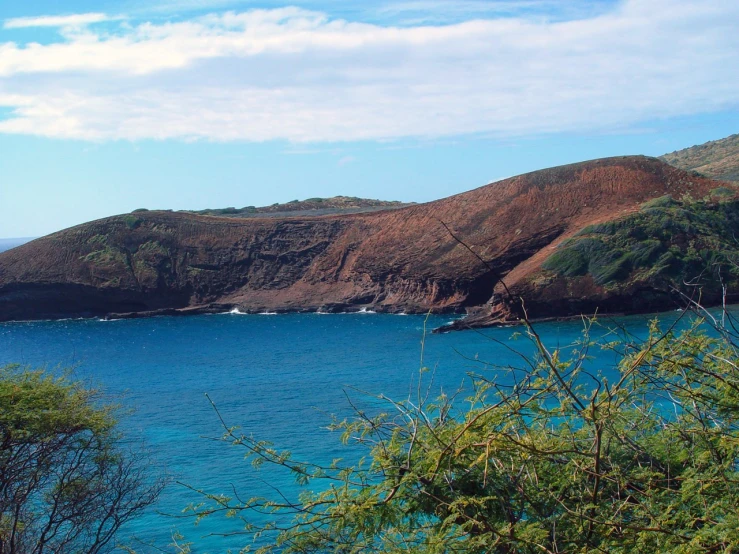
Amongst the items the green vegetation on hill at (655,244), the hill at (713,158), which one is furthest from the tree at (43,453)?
the hill at (713,158)

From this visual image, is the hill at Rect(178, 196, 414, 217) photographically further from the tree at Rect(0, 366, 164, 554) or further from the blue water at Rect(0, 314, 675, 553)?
the tree at Rect(0, 366, 164, 554)

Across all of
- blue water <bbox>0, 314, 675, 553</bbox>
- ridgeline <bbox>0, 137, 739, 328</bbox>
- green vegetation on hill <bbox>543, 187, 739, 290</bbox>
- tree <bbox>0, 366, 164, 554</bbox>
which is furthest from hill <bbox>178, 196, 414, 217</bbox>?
tree <bbox>0, 366, 164, 554</bbox>

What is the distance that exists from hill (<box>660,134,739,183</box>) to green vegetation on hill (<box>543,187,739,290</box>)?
17627 mm

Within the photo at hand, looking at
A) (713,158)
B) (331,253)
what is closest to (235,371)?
(331,253)

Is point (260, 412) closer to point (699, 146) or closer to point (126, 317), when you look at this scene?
point (126, 317)

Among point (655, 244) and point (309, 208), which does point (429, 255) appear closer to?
point (655, 244)

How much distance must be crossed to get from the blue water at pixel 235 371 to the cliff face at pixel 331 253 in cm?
432

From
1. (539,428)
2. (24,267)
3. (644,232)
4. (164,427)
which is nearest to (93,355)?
(164,427)

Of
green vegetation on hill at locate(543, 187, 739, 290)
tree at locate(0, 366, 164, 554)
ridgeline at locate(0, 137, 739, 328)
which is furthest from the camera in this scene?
ridgeline at locate(0, 137, 739, 328)

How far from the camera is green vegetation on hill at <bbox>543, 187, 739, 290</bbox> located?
46250mm

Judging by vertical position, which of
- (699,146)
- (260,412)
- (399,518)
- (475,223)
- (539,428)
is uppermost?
(699,146)

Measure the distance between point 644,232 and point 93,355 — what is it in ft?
120

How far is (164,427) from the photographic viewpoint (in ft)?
87.5

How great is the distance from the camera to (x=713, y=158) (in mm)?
103500
